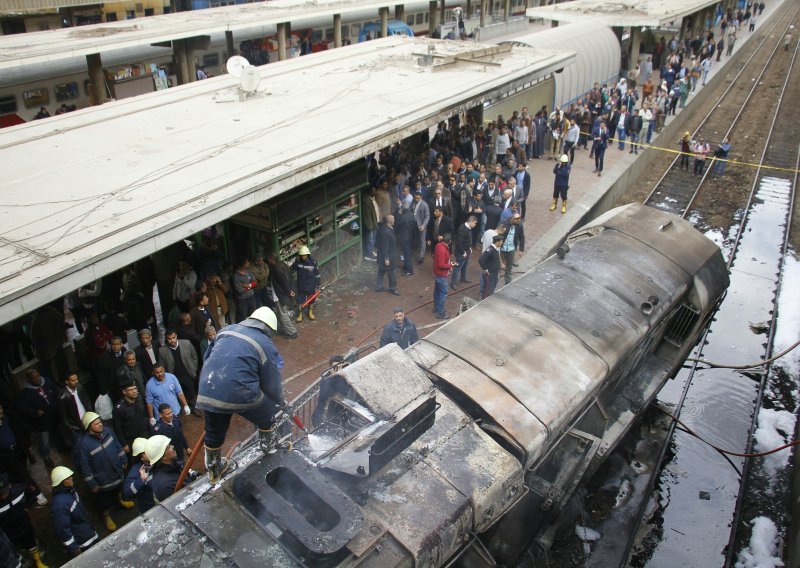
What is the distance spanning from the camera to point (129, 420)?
7.76m

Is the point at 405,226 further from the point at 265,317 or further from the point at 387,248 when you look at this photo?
the point at 265,317

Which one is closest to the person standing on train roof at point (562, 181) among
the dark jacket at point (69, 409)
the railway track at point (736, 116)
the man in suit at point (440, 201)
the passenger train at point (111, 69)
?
the railway track at point (736, 116)

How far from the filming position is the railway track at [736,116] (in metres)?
19.0

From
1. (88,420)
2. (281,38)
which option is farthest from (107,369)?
(281,38)

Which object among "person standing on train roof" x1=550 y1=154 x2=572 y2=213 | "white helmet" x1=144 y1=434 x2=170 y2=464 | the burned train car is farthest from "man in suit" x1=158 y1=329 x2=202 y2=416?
"person standing on train roof" x1=550 y1=154 x2=572 y2=213

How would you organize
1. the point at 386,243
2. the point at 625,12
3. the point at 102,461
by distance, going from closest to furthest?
the point at 102,461 < the point at 386,243 < the point at 625,12

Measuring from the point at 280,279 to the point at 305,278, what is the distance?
0.49 metres

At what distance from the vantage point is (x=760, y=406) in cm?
1069

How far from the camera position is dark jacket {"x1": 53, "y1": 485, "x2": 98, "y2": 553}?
21.0 ft

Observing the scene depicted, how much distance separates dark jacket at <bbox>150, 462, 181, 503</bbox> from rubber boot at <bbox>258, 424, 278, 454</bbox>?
1494 millimetres

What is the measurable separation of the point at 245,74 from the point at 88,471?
778cm

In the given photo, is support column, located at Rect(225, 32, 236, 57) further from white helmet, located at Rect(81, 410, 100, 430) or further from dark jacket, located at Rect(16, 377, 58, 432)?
white helmet, located at Rect(81, 410, 100, 430)

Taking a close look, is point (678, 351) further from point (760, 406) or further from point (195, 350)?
point (195, 350)

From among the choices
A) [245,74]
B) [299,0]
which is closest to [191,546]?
[245,74]
